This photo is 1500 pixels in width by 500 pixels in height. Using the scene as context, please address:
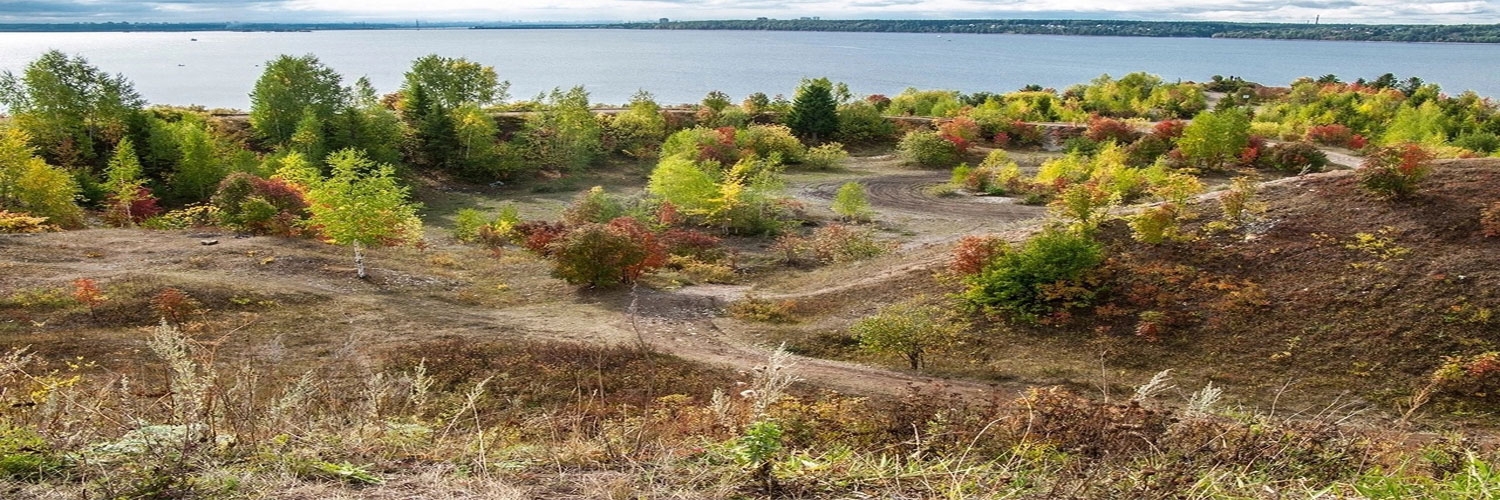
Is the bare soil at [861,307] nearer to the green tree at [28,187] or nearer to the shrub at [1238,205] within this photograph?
the shrub at [1238,205]

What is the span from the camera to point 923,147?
45.8m

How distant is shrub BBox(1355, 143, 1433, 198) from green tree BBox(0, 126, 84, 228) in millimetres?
36842

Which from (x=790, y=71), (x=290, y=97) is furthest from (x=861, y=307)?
(x=790, y=71)

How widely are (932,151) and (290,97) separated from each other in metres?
31.9

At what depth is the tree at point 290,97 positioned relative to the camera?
127ft

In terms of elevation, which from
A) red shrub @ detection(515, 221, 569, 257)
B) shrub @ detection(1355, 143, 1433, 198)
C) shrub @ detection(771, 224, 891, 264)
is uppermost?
shrub @ detection(1355, 143, 1433, 198)

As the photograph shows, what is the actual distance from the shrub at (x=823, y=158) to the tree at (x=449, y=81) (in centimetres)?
1916

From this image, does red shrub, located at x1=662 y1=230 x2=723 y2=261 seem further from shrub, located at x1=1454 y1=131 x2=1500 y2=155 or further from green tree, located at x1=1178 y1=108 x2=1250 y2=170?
shrub, located at x1=1454 y1=131 x2=1500 y2=155

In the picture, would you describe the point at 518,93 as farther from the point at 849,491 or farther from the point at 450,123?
the point at 849,491

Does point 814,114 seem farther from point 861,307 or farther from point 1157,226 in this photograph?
point 1157,226

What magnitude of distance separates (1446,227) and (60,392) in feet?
74.8

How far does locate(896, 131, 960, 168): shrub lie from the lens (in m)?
45.6

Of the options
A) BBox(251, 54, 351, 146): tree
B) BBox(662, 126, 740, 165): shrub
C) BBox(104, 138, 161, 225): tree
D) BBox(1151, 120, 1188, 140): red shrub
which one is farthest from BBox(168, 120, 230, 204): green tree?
BBox(1151, 120, 1188, 140): red shrub

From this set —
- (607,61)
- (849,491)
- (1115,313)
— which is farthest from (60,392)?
(607,61)
